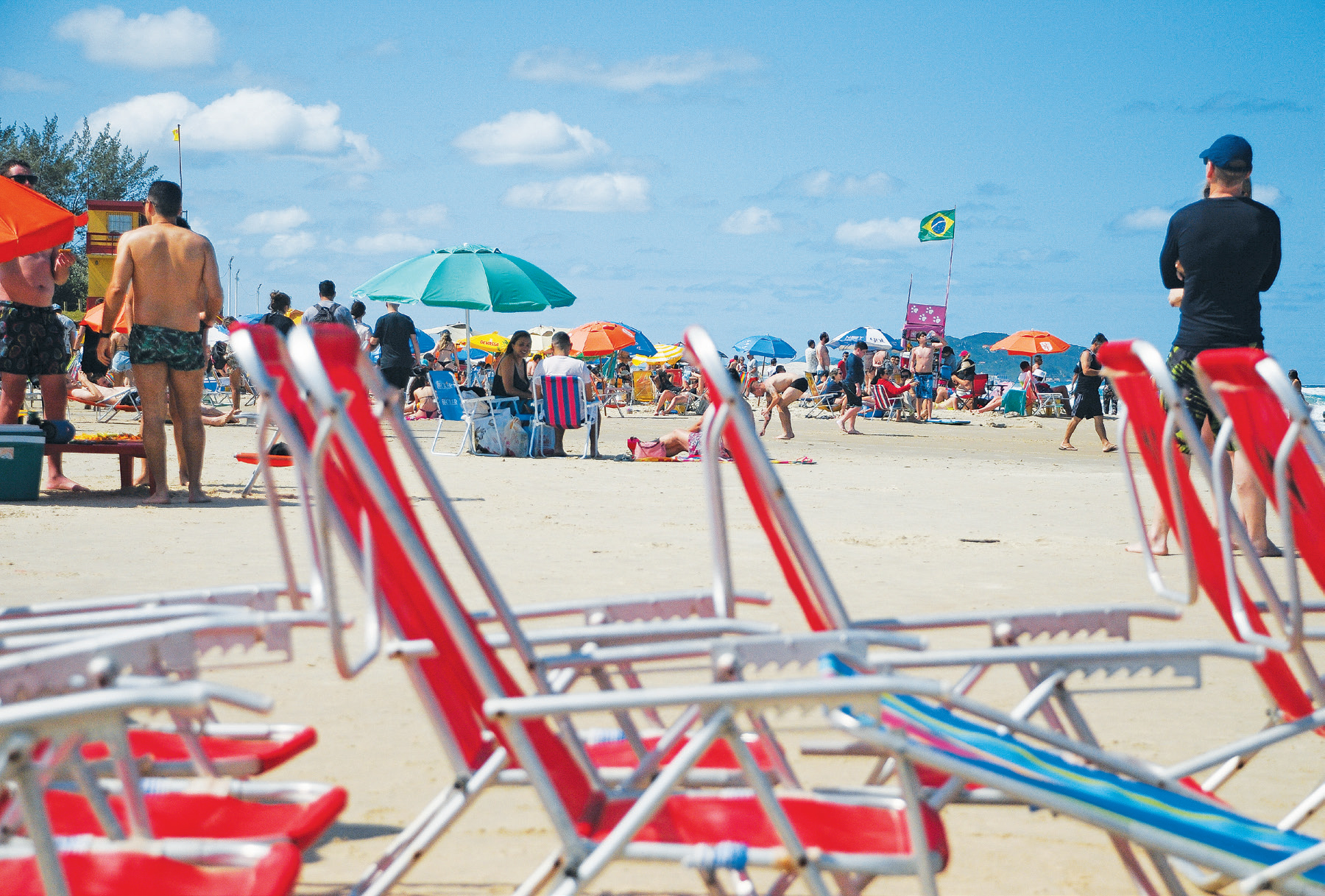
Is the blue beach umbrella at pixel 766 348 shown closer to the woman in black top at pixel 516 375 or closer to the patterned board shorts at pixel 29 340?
the woman in black top at pixel 516 375

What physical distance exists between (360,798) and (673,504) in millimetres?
6306

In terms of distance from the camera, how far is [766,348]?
44.8 meters

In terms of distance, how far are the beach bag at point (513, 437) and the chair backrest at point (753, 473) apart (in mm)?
11137

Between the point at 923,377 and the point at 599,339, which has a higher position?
the point at 599,339

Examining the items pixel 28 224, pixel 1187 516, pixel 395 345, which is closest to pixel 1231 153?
pixel 1187 516

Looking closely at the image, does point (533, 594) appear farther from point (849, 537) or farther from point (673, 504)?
point (673, 504)

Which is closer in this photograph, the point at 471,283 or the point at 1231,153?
the point at 1231,153

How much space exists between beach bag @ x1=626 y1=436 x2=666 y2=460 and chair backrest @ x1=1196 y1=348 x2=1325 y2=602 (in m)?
11.0

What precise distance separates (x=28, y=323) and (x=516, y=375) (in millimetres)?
6478

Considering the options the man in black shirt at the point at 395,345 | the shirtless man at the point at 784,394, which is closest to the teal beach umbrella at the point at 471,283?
the man in black shirt at the point at 395,345

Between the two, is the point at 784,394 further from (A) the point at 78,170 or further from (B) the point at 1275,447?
(A) the point at 78,170

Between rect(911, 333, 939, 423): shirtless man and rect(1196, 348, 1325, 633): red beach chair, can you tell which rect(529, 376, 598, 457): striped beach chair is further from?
rect(911, 333, 939, 423): shirtless man

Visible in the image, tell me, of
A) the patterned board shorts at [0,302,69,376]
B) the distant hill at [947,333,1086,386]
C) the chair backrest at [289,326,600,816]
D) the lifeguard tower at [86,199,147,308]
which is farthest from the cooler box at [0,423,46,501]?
the distant hill at [947,333,1086,386]

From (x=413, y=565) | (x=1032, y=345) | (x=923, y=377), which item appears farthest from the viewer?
(x=1032, y=345)
